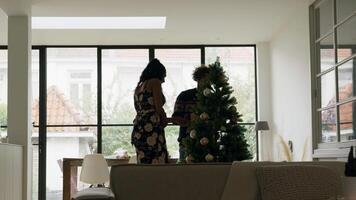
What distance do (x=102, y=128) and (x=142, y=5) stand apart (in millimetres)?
3397

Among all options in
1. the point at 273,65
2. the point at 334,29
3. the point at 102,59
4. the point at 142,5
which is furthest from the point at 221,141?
the point at 102,59

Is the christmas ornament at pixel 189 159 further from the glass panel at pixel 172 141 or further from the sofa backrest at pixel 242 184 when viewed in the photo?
the glass panel at pixel 172 141

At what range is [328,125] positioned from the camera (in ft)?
22.1

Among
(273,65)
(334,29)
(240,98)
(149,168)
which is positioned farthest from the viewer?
(240,98)

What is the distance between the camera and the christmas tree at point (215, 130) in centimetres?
442

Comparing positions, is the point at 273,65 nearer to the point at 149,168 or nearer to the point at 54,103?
the point at 54,103

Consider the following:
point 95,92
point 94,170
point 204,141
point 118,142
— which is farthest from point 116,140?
point 204,141

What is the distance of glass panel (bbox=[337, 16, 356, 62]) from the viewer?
581 centimetres

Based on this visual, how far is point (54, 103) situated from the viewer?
10414 millimetres

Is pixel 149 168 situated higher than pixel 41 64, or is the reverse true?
pixel 41 64

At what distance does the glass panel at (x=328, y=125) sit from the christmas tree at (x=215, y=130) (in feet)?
7.37

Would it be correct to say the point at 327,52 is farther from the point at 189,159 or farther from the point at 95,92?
the point at 95,92

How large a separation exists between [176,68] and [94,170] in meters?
4.01

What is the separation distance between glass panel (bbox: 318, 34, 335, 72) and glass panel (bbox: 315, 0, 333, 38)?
112mm
